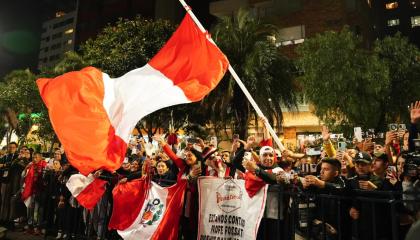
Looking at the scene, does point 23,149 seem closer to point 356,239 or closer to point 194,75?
point 194,75

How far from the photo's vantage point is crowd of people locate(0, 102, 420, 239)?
15.5 feet

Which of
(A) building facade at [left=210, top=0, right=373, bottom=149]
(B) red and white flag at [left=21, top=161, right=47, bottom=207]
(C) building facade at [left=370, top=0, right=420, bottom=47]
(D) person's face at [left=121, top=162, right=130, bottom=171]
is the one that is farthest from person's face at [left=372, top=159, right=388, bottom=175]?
(C) building facade at [left=370, top=0, right=420, bottom=47]

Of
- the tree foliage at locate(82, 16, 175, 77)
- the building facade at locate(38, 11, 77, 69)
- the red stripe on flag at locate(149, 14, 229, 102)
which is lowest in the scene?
the red stripe on flag at locate(149, 14, 229, 102)

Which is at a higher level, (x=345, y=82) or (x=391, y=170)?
(x=345, y=82)

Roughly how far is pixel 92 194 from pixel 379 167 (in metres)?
4.89

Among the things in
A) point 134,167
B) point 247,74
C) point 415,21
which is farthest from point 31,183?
point 415,21

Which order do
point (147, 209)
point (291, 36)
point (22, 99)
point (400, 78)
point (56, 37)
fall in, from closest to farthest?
point (147, 209), point (400, 78), point (291, 36), point (22, 99), point (56, 37)

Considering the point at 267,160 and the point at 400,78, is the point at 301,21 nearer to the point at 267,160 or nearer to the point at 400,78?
the point at 400,78

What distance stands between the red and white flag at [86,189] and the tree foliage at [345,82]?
17.5 meters

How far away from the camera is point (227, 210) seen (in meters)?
5.68

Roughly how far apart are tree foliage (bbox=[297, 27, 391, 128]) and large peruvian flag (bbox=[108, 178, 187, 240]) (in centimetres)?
1747

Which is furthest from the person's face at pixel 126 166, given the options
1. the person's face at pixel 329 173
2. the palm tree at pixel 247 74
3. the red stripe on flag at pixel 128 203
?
the palm tree at pixel 247 74

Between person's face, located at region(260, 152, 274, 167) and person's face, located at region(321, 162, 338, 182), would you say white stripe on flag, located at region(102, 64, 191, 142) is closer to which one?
person's face, located at region(260, 152, 274, 167)

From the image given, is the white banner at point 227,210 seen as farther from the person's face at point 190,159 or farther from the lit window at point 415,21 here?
the lit window at point 415,21
